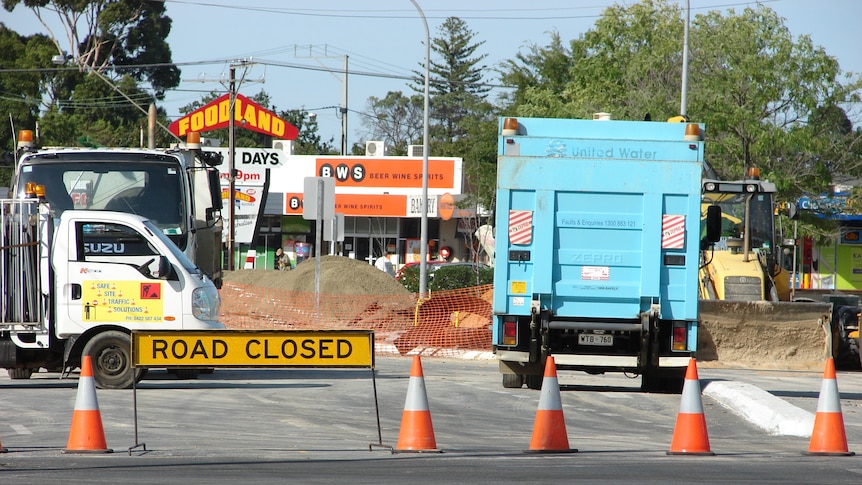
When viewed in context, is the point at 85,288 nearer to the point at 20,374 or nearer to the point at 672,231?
the point at 20,374

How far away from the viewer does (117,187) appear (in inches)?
646

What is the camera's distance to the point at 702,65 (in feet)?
108

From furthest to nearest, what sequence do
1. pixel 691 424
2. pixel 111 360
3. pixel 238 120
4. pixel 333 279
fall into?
pixel 238 120, pixel 333 279, pixel 111 360, pixel 691 424

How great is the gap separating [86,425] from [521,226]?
6.01 m

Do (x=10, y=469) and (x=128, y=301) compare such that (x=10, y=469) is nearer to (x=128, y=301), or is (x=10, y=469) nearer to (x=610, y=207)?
(x=128, y=301)

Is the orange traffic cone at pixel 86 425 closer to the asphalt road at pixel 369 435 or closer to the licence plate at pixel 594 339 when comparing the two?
the asphalt road at pixel 369 435

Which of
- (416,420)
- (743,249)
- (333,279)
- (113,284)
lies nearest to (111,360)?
(113,284)

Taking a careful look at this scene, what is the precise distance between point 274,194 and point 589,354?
37107mm

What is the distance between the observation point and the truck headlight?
14249 millimetres

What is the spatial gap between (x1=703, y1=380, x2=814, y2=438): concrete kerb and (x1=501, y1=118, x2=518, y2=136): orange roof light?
3.97 metres

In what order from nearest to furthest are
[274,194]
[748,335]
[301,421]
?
1. [301,421]
2. [748,335]
3. [274,194]

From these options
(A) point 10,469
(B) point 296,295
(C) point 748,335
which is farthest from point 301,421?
(B) point 296,295

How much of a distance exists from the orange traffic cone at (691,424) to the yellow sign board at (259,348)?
99.2 inches

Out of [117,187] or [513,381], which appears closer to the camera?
[513,381]
